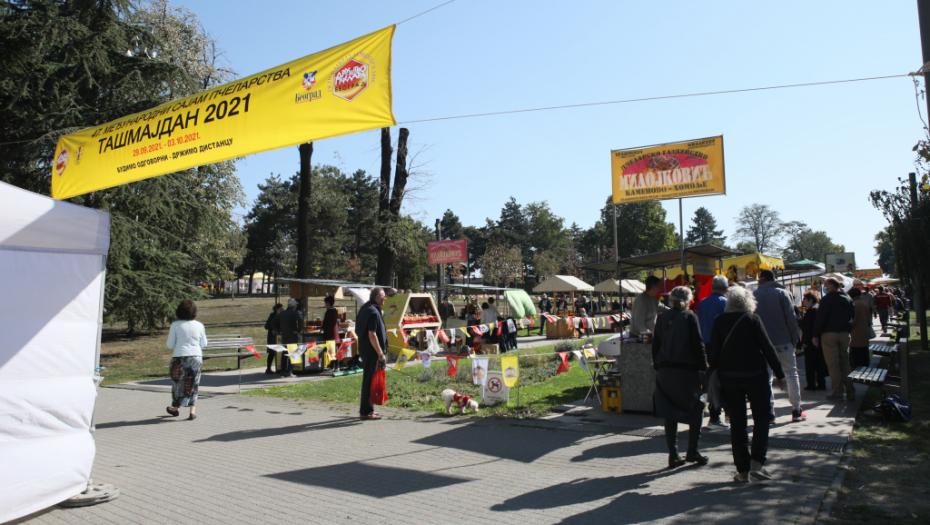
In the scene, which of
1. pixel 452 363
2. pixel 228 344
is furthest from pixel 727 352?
pixel 228 344

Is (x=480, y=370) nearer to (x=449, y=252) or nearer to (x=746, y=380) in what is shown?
(x=746, y=380)

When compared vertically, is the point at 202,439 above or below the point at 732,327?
below

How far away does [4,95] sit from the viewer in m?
15.8

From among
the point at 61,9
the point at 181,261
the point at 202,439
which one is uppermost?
the point at 61,9

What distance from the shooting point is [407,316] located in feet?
55.3

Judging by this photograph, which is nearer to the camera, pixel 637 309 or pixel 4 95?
pixel 637 309

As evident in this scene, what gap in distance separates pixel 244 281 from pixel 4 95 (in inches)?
3593

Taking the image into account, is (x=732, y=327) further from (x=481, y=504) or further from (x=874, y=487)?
(x=481, y=504)

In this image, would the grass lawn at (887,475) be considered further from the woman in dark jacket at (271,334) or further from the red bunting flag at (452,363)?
the woman in dark jacket at (271,334)

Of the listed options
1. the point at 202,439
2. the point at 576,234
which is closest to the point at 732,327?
the point at 202,439

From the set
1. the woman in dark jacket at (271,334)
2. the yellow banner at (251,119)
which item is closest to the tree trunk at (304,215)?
the woman in dark jacket at (271,334)

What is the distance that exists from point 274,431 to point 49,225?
4114 millimetres

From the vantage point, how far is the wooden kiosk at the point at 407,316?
15867mm

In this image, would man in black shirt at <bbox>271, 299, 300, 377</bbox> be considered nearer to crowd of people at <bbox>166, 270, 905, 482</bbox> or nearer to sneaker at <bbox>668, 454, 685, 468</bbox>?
crowd of people at <bbox>166, 270, 905, 482</bbox>
